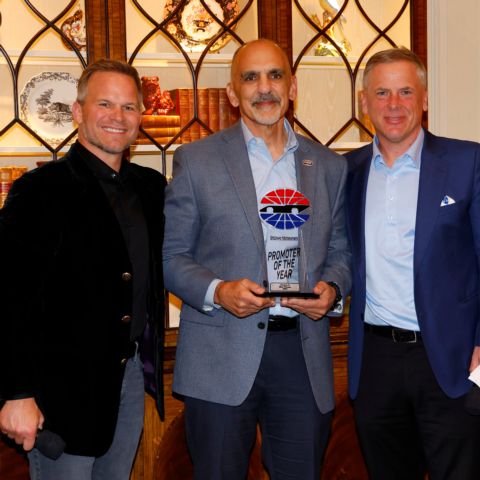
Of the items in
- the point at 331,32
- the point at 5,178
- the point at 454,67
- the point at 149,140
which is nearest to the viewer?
the point at 5,178

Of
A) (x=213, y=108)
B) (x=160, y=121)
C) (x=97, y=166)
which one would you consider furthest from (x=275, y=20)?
(x=97, y=166)

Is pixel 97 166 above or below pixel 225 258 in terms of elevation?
above

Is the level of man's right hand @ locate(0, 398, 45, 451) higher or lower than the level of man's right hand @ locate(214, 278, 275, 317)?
lower

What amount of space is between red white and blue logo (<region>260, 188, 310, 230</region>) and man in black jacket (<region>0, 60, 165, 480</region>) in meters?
0.33

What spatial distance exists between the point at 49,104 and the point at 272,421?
1584mm

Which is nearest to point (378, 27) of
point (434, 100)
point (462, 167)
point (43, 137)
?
point (434, 100)

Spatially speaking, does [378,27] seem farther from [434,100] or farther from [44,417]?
[44,417]

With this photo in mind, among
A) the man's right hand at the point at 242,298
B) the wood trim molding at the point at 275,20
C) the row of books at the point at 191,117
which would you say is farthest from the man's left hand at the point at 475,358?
the wood trim molding at the point at 275,20

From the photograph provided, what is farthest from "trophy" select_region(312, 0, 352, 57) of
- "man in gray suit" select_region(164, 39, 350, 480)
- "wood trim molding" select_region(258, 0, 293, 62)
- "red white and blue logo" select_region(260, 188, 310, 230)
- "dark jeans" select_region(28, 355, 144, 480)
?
"dark jeans" select_region(28, 355, 144, 480)

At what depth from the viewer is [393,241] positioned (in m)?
2.20

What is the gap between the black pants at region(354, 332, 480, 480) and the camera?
215 centimetres

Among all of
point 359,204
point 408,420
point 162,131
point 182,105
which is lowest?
point 408,420

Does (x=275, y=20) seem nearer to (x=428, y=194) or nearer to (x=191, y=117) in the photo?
(x=191, y=117)

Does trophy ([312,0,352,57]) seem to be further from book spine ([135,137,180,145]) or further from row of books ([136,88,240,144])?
book spine ([135,137,180,145])
